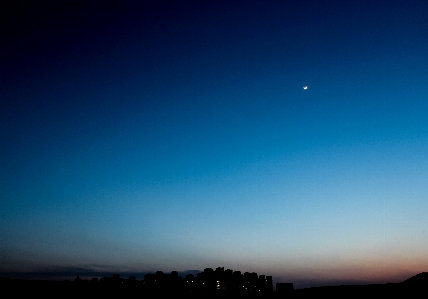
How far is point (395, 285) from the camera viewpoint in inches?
522

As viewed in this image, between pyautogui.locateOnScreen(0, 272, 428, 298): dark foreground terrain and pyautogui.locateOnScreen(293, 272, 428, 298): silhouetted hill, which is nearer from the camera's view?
pyautogui.locateOnScreen(0, 272, 428, 298): dark foreground terrain

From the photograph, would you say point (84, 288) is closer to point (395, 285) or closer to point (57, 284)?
point (57, 284)

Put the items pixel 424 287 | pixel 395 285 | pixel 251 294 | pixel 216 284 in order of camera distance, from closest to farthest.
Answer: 1. pixel 424 287
2. pixel 395 285
3. pixel 251 294
4. pixel 216 284

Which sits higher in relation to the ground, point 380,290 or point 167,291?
point 380,290

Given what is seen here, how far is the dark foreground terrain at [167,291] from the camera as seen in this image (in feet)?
32.3

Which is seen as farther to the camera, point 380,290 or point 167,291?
point 380,290

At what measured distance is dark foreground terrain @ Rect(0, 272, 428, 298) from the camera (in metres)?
9.85

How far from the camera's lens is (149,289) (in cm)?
1263

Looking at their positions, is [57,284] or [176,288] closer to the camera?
[57,284]

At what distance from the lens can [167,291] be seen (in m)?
13.1

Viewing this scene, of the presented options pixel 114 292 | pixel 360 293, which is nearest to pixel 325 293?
pixel 360 293

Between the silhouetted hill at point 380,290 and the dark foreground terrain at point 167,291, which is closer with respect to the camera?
the dark foreground terrain at point 167,291

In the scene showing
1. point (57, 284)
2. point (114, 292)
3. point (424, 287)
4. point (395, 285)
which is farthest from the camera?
point (395, 285)

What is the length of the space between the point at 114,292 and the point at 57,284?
2.02 metres
